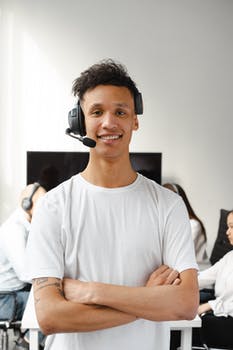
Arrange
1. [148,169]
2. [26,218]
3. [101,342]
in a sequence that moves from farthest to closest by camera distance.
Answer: [148,169], [26,218], [101,342]

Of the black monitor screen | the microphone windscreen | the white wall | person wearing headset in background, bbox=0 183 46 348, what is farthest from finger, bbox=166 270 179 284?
the white wall

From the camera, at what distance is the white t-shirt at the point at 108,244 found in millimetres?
1265

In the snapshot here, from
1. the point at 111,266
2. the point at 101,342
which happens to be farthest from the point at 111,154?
the point at 101,342

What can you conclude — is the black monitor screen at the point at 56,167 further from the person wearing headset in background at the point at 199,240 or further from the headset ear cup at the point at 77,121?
the headset ear cup at the point at 77,121

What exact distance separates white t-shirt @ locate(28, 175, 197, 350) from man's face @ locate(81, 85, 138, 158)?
0.13 meters

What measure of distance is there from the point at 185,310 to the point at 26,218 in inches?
82.0

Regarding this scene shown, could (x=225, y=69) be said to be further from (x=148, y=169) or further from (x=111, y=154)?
(x=111, y=154)

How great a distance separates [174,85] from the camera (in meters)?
3.83

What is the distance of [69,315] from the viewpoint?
1232 millimetres

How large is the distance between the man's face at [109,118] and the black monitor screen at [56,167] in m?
2.39

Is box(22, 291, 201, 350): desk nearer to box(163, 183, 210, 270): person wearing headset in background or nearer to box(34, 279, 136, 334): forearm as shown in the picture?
box(34, 279, 136, 334): forearm

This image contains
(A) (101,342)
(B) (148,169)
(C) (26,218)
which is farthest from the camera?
(B) (148,169)

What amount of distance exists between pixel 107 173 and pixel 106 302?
37 cm

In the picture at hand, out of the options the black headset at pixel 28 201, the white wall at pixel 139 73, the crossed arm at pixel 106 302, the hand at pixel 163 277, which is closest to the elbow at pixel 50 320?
the crossed arm at pixel 106 302
